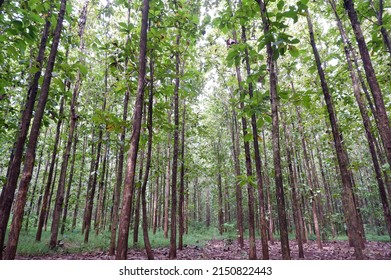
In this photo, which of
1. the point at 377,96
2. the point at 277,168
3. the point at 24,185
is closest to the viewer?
the point at 24,185

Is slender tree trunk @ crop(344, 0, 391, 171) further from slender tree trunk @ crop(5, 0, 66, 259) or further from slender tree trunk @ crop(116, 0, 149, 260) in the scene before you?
slender tree trunk @ crop(5, 0, 66, 259)

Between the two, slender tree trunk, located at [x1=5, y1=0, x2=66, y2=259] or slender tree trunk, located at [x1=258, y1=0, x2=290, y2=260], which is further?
slender tree trunk, located at [x1=258, y1=0, x2=290, y2=260]

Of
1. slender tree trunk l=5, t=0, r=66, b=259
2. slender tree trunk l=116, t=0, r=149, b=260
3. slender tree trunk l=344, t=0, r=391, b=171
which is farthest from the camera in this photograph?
slender tree trunk l=344, t=0, r=391, b=171

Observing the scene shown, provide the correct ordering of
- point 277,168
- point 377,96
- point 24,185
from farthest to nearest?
point 377,96, point 277,168, point 24,185

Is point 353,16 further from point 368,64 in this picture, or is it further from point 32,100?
point 32,100

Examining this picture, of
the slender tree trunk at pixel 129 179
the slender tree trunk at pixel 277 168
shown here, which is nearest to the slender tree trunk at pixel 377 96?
the slender tree trunk at pixel 277 168

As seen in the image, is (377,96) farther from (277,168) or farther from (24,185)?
(24,185)

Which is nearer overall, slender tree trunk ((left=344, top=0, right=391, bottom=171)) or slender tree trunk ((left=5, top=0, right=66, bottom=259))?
slender tree trunk ((left=5, top=0, right=66, bottom=259))

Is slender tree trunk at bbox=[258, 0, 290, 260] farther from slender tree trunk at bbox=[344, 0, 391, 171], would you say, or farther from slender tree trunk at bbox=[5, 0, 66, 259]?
slender tree trunk at bbox=[5, 0, 66, 259]

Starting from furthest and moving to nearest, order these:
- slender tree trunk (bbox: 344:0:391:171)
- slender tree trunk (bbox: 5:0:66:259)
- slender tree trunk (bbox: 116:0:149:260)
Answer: slender tree trunk (bbox: 344:0:391:171) < slender tree trunk (bbox: 116:0:149:260) < slender tree trunk (bbox: 5:0:66:259)

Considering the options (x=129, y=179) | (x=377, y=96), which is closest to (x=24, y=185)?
(x=129, y=179)

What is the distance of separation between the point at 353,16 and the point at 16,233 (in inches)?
257

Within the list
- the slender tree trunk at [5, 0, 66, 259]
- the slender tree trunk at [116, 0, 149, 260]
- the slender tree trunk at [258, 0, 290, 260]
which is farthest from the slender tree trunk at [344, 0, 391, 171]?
the slender tree trunk at [5, 0, 66, 259]
